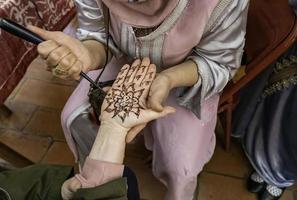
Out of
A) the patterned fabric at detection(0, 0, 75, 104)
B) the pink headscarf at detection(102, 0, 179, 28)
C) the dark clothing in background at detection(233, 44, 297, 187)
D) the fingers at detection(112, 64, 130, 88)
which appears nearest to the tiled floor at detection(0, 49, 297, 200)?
the dark clothing in background at detection(233, 44, 297, 187)

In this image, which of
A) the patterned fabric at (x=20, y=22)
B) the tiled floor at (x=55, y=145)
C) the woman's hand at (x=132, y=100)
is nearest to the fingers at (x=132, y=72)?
the woman's hand at (x=132, y=100)

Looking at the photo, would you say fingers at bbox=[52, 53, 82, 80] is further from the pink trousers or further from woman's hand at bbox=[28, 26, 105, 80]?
the pink trousers

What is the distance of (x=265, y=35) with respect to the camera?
2.99 ft

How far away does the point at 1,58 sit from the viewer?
37.7 inches

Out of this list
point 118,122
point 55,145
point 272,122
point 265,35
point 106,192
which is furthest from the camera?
point 55,145

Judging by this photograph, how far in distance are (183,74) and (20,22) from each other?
459 millimetres

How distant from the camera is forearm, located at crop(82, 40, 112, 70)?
92 centimetres

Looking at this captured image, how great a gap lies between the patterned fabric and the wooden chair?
1.77 ft

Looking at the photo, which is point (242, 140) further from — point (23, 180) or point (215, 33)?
point (23, 180)

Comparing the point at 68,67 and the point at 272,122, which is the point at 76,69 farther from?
the point at 272,122

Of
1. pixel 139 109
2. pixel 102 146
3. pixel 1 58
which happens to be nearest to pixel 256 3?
pixel 139 109

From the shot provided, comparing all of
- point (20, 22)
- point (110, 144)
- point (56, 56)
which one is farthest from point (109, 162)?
point (20, 22)

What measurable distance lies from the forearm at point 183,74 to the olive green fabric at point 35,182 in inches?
12.2

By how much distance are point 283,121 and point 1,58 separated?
81 centimetres
